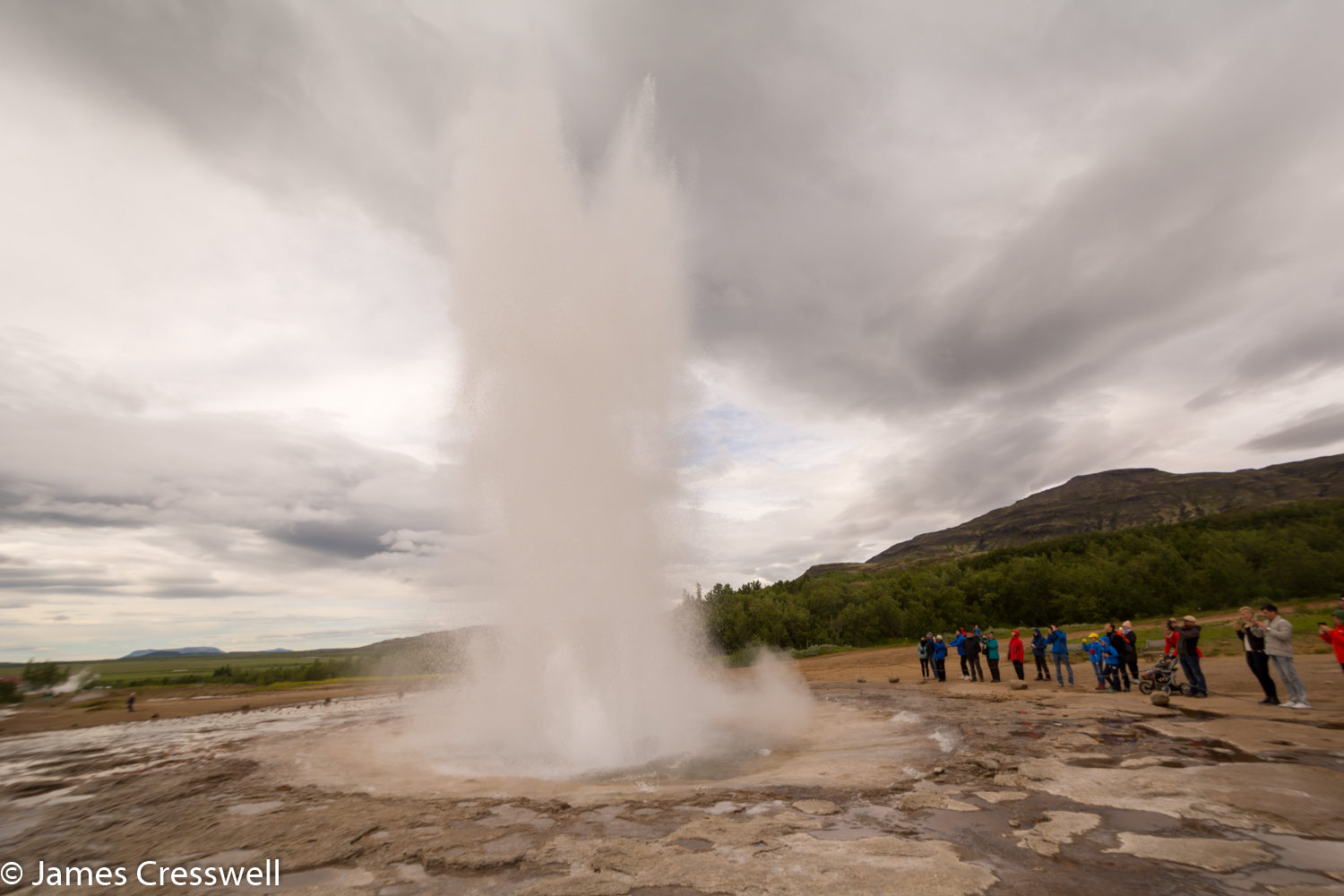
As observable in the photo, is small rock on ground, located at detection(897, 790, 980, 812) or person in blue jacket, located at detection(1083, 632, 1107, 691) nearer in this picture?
small rock on ground, located at detection(897, 790, 980, 812)

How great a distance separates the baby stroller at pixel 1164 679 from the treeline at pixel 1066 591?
29.4 meters

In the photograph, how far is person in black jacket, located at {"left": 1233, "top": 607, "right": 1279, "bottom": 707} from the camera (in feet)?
33.5

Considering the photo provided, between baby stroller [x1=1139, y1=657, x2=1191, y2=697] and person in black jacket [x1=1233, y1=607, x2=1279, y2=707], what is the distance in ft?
5.54

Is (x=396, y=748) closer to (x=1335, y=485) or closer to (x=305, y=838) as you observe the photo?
(x=305, y=838)

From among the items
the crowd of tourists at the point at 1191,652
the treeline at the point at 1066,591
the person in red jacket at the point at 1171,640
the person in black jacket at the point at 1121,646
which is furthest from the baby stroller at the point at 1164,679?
the treeline at the point at 1066,591

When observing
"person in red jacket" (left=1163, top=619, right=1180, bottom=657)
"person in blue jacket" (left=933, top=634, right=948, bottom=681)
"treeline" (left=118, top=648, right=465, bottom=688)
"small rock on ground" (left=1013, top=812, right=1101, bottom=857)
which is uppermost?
"person in red jacket" (left=1163, top=619, right=1180, bottom=657)

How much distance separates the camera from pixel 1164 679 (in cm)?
1241

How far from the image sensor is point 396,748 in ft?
41.5

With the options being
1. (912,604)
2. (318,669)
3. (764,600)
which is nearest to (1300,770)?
(912,604)

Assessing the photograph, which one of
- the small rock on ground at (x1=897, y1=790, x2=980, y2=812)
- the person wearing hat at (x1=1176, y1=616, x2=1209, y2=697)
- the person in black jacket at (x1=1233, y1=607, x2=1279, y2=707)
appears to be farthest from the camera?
the person wearing hat at (x1=1176, y1=616, x2=1209, y2=697)

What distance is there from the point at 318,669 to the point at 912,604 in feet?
232

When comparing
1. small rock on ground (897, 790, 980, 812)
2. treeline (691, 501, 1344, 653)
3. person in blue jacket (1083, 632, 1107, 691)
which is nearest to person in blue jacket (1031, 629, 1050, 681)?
person in blue jacket (1083, 632, 1107, 691)

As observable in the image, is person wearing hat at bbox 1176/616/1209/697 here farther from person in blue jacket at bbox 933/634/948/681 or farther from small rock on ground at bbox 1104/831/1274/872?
small rock on ground at bbox 1104/831/1274/872

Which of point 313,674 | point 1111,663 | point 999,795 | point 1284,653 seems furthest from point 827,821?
point 313,674
